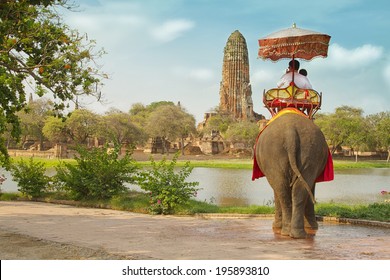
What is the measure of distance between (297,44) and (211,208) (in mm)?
4044

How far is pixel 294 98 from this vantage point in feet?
24.9

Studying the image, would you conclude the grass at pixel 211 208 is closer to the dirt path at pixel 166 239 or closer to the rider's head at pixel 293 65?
the dirt path at pixel 166 239

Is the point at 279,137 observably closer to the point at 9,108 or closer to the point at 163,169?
the point at 163,169

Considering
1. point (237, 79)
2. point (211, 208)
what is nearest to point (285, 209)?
point (211, 208)

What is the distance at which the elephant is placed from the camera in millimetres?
6664

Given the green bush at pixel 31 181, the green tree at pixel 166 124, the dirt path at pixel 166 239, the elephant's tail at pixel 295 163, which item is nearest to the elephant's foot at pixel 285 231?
the dirt path at pixel 166 239

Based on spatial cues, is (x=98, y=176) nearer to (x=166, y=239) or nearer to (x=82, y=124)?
(x=166, y=239)

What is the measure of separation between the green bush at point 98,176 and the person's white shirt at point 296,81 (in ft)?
15.8

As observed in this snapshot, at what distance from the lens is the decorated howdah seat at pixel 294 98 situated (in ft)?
24.9

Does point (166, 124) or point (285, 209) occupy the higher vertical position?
point (166, 124)

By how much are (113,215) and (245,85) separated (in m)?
70.5

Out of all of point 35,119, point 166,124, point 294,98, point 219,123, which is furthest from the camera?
point 219,123

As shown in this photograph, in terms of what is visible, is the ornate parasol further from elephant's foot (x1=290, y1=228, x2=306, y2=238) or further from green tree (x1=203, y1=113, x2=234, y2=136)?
green tree (x1=203, y1=113, x2=234, y2=136)
